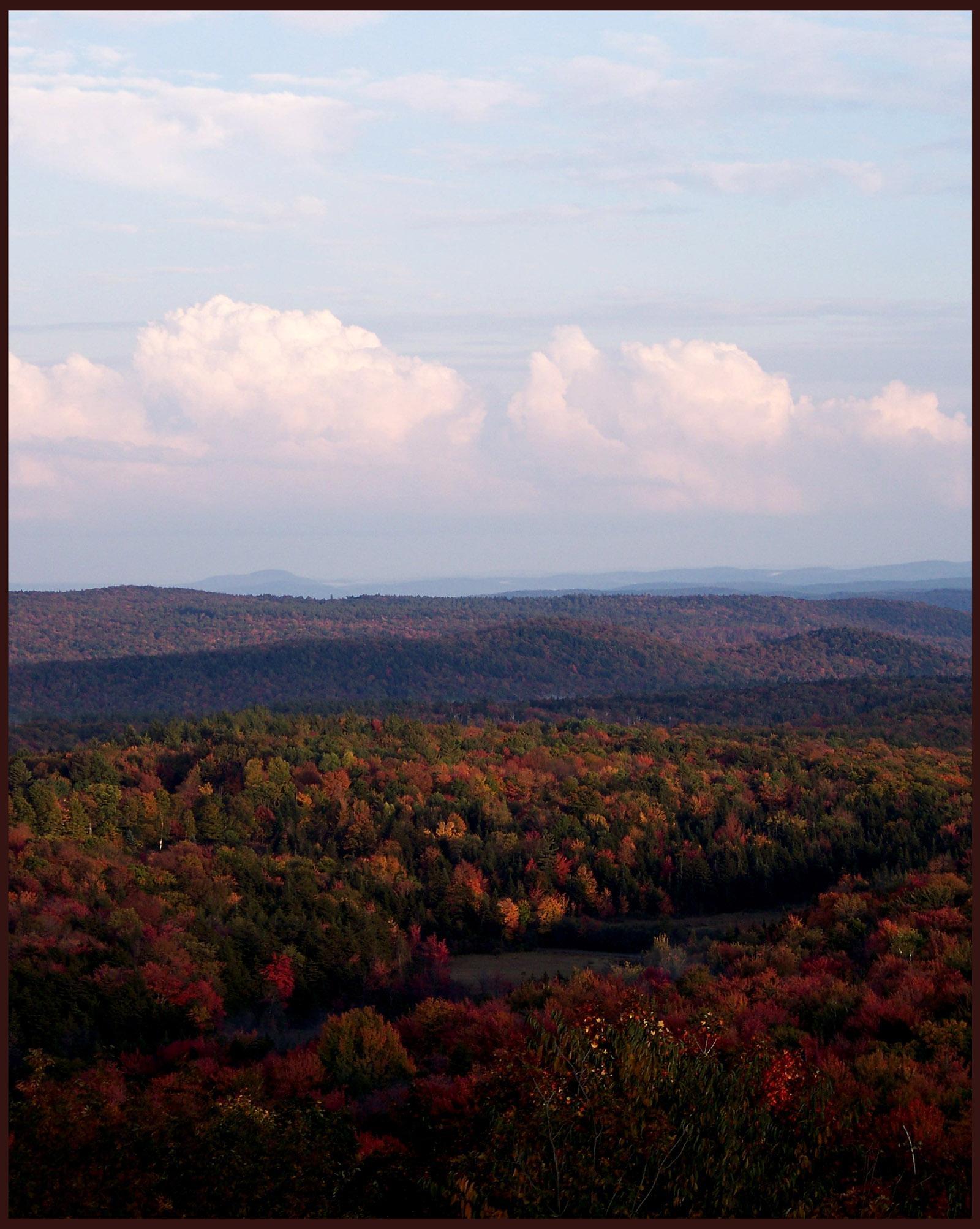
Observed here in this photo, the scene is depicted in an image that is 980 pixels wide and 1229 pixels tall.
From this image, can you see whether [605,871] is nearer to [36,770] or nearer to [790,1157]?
[36,770]

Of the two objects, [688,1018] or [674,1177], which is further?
[688,1018]

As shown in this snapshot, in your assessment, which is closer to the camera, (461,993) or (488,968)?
(461,993)

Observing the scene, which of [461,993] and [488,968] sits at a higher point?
[461,993]

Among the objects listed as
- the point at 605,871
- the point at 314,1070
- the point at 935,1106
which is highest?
the point at 935,1106

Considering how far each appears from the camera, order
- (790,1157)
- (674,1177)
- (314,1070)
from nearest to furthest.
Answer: (674,1177), (790,1157), (314,1070)

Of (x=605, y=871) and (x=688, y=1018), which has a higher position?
(x=688, y=1018)

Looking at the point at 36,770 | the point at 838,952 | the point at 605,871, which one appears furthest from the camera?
the point at 36,770

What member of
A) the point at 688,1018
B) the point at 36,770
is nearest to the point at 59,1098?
the point at 688,1018

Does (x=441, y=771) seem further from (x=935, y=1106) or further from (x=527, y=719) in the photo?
(x=935, y=1106)
